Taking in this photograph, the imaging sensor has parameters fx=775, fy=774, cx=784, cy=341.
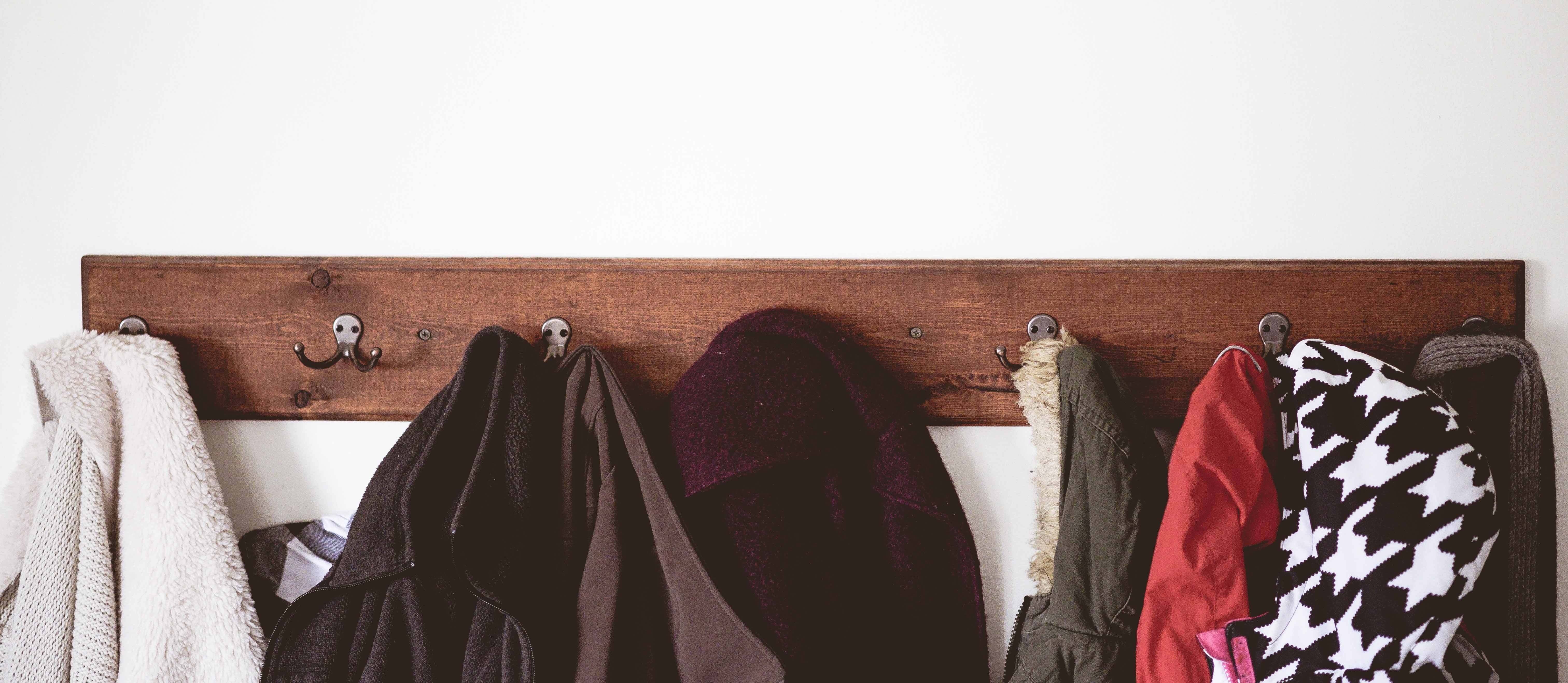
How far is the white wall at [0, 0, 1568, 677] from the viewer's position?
1.02 m

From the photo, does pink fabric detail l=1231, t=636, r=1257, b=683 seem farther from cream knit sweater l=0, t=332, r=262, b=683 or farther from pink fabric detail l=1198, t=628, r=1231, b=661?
cream knit sweater l=0, t=332, r=262, b=683

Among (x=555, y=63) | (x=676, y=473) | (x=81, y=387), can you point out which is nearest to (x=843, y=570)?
(x=676, y=473)

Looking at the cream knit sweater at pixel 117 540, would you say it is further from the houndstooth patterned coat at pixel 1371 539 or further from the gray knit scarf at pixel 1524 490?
the gray knit scarf at pixel 1524 490

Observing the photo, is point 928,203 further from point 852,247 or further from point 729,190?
point 729,190

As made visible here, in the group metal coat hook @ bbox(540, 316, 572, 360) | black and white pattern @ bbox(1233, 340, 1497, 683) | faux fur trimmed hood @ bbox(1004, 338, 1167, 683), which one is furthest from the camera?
metal coat hook @ bbox(540, 316, 572, 360)

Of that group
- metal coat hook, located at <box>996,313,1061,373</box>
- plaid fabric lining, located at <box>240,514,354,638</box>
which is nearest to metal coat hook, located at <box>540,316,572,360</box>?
plaid fabric lining, located at <box>240,514,354,638</box>

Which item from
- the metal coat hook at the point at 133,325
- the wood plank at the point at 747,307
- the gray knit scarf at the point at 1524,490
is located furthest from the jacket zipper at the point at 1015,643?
the metal coat hook at the point at 133,325

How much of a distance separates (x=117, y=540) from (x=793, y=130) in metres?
0.99

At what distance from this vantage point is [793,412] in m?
0.89

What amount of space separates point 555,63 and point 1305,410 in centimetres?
102

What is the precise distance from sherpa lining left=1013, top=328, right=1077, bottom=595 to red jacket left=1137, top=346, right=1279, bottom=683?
0.12m

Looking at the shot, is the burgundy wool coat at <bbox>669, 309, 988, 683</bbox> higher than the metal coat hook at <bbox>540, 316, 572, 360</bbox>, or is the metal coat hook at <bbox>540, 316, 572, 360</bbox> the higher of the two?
the metal coat hook at <bbox>540, 316, 572, 360</bbox>

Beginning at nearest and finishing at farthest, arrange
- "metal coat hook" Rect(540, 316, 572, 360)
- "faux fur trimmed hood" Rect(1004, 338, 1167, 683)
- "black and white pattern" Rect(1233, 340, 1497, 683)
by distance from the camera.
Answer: "black and white pattern" Rect(1233, 340, 1497, 683) → "faux fur trimmed hood" Rect(1004, 338, 1167, 683) → "metal coat hook" Rect(540, 316, 572, 360)

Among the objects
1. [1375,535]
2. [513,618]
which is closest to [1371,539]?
[1375,535]
